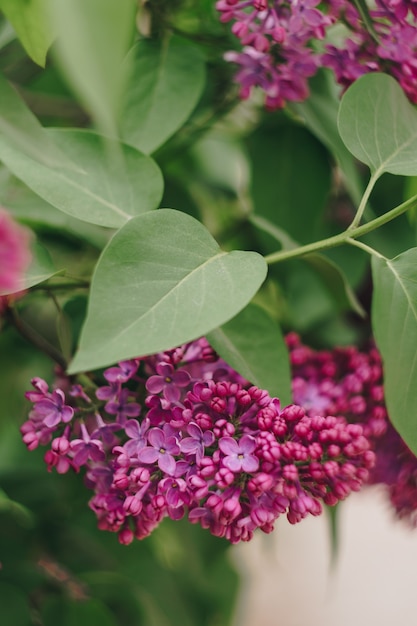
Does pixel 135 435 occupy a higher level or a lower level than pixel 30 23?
lower

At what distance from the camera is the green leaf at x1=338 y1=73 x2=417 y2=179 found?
411 millimetres

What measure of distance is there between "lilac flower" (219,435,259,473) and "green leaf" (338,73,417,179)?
0.54 feet

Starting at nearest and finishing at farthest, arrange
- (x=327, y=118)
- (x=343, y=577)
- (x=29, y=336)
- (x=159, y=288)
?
(x=159, y=288) → (x=29, y=336) → (x=327, y=118) → (x=343, y=577)

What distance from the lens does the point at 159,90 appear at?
0.50 metres

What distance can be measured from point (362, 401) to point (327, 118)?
0.20 meters

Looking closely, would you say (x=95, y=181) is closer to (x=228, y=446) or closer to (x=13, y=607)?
(x=228, y=446)

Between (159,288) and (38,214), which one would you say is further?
(38,214)

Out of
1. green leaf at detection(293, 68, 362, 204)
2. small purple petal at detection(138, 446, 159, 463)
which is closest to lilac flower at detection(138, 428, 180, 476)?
small purple petal at detection(138, 446, 159, 463)

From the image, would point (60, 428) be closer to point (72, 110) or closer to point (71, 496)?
point (71, 496)

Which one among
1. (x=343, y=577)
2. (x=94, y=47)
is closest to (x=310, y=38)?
(x=94, y=47)

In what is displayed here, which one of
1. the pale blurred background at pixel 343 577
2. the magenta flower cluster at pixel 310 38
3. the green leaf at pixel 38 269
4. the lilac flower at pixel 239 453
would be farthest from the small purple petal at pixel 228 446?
the pale blurred background at pixel 343 577

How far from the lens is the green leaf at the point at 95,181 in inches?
15.5

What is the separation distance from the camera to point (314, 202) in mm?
604

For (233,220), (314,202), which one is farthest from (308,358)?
(233,220)
